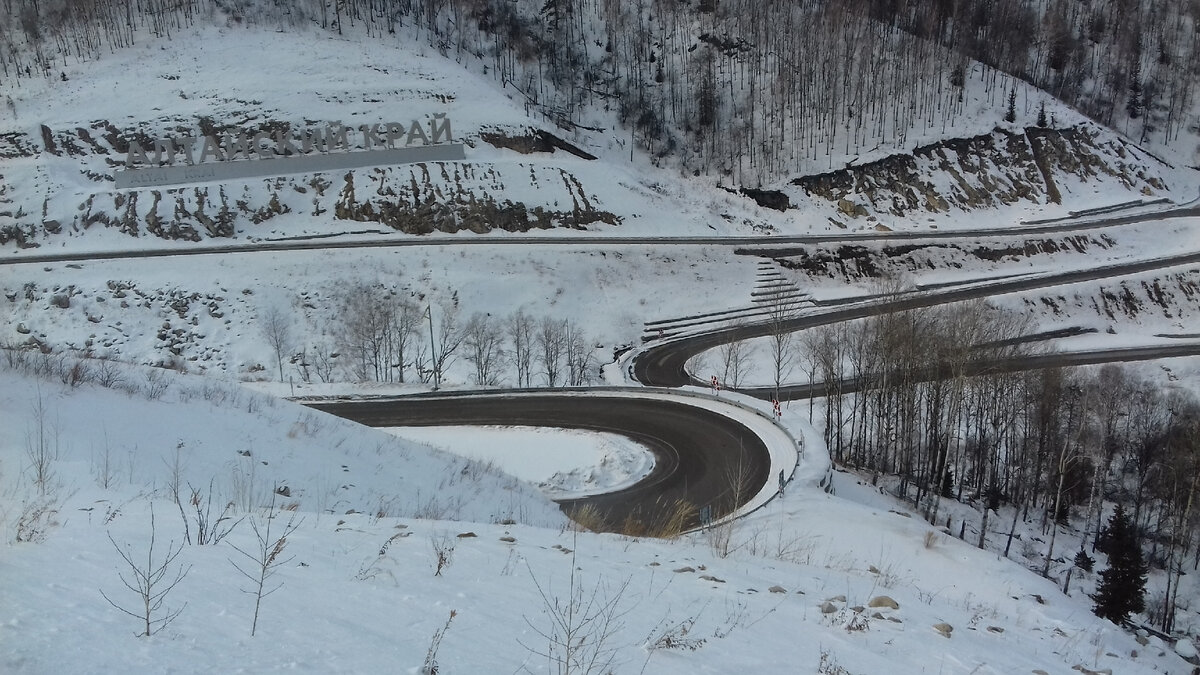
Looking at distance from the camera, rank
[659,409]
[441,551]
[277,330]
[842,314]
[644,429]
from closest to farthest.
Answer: [441,551]
[644,429]
[659,409]
[277,330]
[842,314]

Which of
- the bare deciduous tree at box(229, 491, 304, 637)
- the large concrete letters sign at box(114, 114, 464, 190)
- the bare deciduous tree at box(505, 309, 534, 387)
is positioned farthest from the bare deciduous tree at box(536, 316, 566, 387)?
the bare deciduous tree at box(229, 491, 304, 637)

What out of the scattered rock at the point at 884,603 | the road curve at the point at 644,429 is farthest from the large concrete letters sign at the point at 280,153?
the scattered rock at the point at 884,603

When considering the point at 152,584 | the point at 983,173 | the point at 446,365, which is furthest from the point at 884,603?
the point at 983,173

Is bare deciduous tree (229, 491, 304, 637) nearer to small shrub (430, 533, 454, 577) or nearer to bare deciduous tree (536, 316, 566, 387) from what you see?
small shrub (430, 533, 454, 577)

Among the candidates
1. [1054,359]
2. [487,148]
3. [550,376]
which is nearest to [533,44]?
[487,148]

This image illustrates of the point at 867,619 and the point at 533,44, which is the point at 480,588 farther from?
Answer: the point at 533,44

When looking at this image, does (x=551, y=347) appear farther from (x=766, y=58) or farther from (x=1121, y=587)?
(x=766, y=58)
